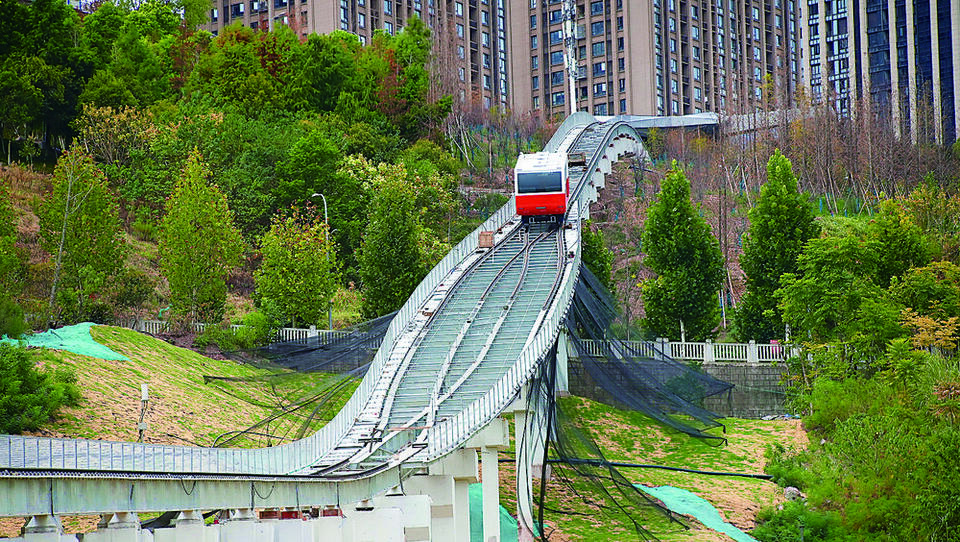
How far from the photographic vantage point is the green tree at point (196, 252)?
53406 mm

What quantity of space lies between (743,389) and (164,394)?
23.0m

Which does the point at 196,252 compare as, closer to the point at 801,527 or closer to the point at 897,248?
the point at 801,527

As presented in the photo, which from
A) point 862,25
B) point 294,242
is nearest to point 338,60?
point 294,242

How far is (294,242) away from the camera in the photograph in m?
55.5

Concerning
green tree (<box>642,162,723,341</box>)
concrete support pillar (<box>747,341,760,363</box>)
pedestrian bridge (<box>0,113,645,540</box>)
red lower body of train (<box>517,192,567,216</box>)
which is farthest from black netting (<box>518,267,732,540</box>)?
green tree (<box>642,162,723,341</box>)

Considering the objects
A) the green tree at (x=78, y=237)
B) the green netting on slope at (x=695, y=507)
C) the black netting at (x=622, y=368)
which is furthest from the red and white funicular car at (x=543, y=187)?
the green tree at (x=78, y=237)

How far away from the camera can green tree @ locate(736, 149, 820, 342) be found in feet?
185

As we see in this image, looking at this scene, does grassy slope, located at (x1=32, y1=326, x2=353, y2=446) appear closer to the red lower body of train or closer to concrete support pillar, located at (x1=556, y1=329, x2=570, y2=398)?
concrete support pillar, located at (x1=556, y1=329, x2=570, y2=398)

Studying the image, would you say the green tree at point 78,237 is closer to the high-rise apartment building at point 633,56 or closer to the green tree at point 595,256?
the green tree at point 595,256

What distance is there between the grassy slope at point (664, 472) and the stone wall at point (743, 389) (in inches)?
36.5

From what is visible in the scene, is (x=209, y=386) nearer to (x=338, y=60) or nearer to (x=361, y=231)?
(x=361, y=231)

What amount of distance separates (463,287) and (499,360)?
7573mm

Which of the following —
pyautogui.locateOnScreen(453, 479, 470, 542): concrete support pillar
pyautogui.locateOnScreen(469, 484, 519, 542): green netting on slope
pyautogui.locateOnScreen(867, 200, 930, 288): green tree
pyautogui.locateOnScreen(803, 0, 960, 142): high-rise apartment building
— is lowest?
pyautogui.locateOnScreen(469, 484, 519, 542): green netting on slope

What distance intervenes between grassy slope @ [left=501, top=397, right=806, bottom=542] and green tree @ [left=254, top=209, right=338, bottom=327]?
1127 cm
